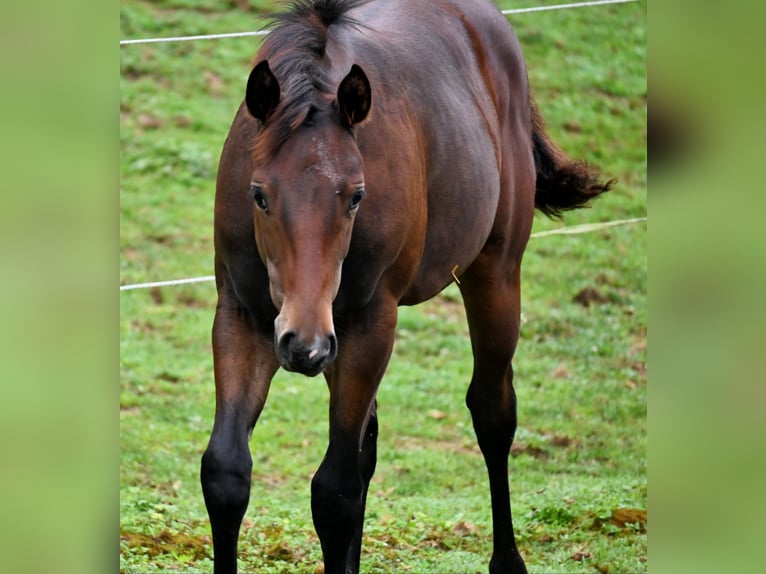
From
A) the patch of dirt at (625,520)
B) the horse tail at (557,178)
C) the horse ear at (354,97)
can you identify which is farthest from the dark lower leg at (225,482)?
the patch of dirt at (625,520)

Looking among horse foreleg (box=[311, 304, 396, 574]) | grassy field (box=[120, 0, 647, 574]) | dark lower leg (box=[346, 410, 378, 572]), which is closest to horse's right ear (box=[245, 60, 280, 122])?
horse foreleg (box=[311, 304, 396, 574])

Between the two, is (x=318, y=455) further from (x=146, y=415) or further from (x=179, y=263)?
(x=179, y=263)

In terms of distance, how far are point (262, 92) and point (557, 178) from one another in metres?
2.57

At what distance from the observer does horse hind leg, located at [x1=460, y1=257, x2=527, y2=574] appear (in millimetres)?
5008

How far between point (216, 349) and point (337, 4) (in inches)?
48.5

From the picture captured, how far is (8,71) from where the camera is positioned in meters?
1.26

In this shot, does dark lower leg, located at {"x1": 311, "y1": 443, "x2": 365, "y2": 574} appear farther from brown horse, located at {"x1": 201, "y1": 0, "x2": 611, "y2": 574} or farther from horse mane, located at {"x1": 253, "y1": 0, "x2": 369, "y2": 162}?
horse mane, located at {"x1": 253, "y1": 0, "x2": 369, "y2": 162}

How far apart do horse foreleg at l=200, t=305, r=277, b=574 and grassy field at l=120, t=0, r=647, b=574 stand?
4.09 ft

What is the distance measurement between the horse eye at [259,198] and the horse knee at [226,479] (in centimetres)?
84

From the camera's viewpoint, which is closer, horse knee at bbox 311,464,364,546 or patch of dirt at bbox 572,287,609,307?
horse knee at bbox 311,464,364,546

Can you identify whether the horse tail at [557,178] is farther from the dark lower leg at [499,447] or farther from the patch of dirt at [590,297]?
the patch of dirt at [590,297]

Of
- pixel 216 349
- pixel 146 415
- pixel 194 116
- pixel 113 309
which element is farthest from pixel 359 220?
pixel 194 116

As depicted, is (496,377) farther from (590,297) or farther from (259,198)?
(590,297)

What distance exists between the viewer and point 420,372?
8.62 m
